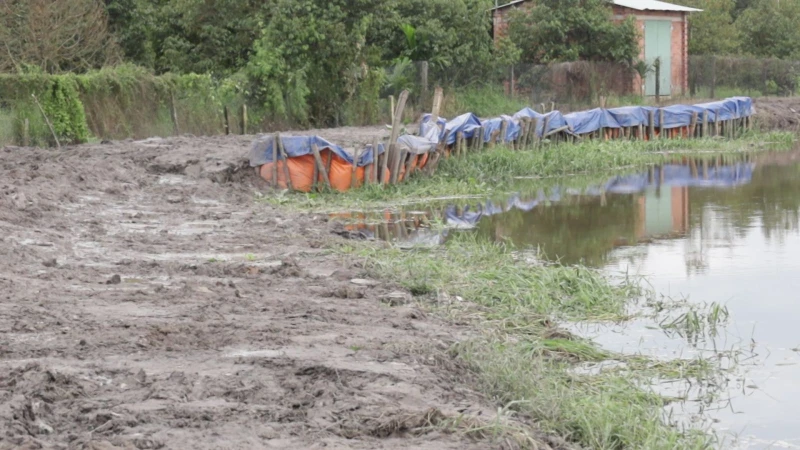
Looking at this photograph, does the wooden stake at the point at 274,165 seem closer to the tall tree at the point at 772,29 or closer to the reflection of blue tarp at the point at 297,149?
the reflection of blue tarp at the point at 297,149

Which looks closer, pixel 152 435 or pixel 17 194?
pixel 152 435

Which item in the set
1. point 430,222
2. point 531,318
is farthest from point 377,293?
point 430,222

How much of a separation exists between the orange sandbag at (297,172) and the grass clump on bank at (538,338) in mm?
6168

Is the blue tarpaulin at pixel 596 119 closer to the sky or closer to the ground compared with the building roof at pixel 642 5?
closer to the ground

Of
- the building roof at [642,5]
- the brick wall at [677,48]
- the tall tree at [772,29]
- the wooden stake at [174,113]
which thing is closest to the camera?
the wooden stake at [174,113]

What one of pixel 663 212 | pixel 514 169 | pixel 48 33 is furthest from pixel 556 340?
pixel 48 33

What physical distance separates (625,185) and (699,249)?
30.3ft

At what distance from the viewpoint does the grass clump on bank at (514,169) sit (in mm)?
20141

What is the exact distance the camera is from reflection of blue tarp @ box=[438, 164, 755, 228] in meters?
19.0

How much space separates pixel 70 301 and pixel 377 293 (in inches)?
116

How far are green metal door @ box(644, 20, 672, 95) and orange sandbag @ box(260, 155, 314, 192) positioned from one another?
79.6 ft

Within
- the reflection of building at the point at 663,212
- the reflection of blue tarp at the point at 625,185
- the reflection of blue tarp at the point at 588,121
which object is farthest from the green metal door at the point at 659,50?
the reflection of building at the point at 663,212

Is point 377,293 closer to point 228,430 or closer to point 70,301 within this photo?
point 70,301

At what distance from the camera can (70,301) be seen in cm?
957
